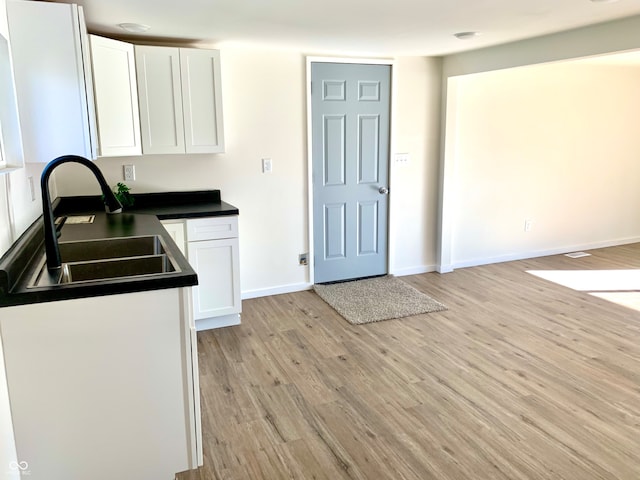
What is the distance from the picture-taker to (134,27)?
3178 mm

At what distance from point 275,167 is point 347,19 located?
1557 mm

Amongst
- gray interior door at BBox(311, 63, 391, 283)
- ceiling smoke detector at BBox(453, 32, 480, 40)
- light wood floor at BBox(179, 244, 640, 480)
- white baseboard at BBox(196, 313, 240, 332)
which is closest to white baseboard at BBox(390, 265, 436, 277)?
gray interior door at BBox(311, 63, 391, 283)

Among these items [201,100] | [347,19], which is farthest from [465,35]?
[201,100]

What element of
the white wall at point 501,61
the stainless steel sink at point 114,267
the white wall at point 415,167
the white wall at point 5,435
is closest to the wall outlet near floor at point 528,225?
the white wall at point 501,61

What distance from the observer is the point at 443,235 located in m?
5.04

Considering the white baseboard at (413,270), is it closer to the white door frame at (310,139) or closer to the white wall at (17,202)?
the white door frame at (310,139)

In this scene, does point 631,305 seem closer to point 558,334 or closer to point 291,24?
point 558,334

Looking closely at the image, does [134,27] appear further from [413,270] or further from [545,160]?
[545,160]

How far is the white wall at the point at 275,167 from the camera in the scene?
396cm

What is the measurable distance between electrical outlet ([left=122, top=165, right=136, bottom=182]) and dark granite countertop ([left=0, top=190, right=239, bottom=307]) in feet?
0.48

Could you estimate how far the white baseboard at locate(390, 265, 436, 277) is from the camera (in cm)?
504

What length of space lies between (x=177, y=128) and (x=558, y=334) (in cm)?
314

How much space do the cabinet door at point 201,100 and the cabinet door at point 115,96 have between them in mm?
354

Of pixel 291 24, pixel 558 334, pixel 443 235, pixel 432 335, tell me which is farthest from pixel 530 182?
pixel 291 24
